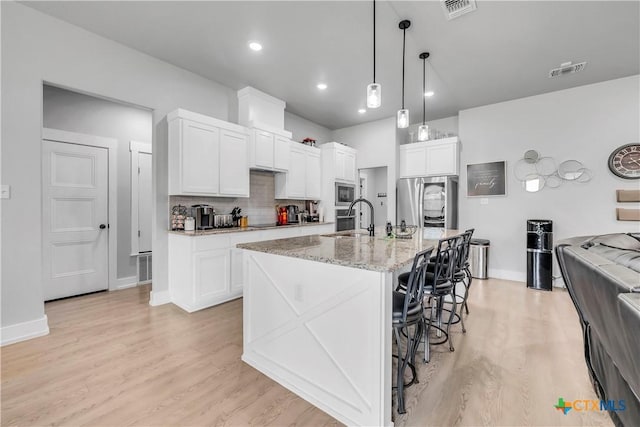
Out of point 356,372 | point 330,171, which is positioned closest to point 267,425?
point 356,372

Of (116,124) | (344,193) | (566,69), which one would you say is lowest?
(344,193)

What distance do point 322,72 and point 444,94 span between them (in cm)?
204

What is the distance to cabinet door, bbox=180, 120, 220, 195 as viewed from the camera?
3.24 m

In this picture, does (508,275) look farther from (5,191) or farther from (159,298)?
(5,191)

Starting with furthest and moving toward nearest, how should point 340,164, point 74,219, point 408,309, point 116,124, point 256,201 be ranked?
point 340,164 → point 256,201 → point 116,124 → point 74,219 → point 408,309

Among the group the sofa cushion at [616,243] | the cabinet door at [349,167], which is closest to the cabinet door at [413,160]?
the cabinet door at [349,167]

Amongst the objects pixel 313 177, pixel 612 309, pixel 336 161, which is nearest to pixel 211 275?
pixel 313 177

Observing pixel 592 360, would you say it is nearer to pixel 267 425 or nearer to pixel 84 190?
pixel 267 425

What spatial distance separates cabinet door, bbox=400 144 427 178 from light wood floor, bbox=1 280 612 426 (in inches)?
116

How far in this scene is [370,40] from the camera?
2.93 m

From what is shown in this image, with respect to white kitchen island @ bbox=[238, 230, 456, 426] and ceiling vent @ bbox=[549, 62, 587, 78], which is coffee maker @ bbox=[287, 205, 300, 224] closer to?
white kitchen island @ bbox=[238, 230, 456, 426]

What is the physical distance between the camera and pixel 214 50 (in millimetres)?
3133

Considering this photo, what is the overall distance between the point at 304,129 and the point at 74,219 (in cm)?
397

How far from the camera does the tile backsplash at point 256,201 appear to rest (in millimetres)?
3926
